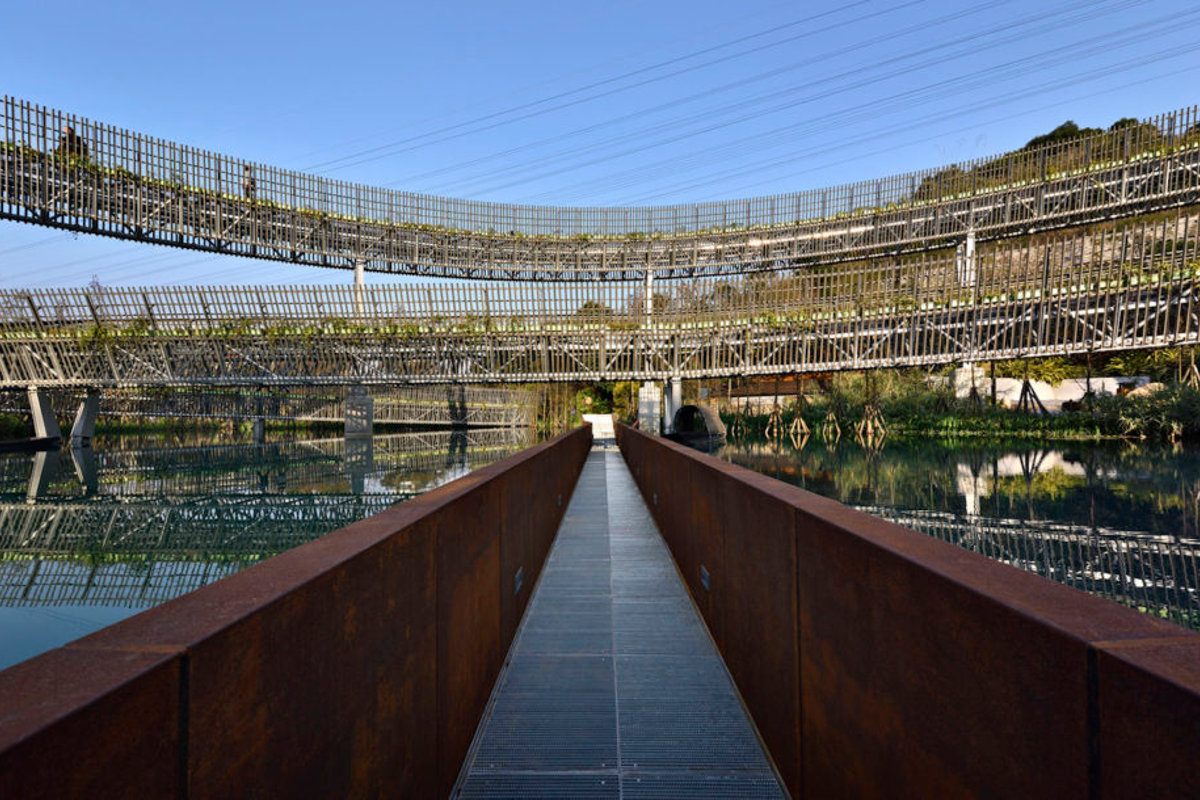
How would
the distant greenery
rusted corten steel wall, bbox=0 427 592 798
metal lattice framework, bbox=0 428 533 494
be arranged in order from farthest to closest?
the distant greenery < metal lattice framework, bbox=0 428 533 494 < rusted corten steel wall, bbox=0 427 592 798

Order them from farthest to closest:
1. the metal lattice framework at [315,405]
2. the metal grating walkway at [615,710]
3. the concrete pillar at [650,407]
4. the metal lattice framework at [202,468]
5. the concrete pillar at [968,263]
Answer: the metal lattice framework at [315,405] < the concrete pillar at [968,263] < the concrete pillar at [650,407] < the metal lattice framework at [202,468] < the metal grating walkway at [615,710]

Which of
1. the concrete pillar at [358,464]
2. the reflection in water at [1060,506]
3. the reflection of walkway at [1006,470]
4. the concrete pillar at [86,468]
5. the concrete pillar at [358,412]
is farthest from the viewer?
the concrete pillar at [358,412]

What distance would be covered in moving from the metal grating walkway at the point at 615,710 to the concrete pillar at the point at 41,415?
98.5 feet

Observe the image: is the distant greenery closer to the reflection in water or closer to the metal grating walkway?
the reflection in water

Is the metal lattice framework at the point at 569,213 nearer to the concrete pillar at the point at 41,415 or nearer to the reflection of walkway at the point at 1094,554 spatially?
the concrete pillar at the point at 41,415

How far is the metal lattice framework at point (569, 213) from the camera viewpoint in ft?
80.2

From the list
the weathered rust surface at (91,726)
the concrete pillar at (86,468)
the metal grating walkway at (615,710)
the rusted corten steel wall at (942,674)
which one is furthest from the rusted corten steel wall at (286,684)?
the concrete pillar at (86,468)

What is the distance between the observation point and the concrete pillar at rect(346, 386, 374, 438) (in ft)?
95.7

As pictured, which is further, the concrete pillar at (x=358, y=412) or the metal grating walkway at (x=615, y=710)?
the concrete pillar at (x=358, y=412)

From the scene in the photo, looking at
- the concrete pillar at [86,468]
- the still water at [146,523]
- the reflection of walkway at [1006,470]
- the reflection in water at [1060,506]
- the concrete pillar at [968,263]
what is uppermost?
the concrete pillar at [968,263]

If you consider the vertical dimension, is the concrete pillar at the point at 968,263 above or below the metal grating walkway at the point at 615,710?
above

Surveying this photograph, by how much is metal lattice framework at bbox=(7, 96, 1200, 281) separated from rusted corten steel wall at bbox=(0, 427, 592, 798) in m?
29.6

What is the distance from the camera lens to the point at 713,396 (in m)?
47.0

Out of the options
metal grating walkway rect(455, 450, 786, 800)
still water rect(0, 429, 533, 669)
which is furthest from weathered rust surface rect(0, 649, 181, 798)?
still water rect(0, 429, 533, 669)
